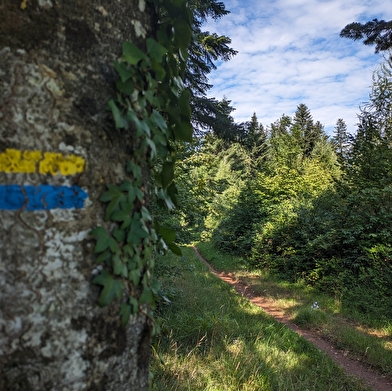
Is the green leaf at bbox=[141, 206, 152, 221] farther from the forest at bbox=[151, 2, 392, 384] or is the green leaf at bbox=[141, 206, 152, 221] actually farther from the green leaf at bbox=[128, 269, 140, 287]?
the forest at bbox=[151, 2, 392, 384]

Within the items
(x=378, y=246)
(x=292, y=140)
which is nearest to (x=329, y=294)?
(x=378, y=246)

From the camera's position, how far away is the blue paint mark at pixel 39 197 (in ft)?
2.82

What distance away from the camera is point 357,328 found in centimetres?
666

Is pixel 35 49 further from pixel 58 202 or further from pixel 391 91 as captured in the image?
pixel 391 91

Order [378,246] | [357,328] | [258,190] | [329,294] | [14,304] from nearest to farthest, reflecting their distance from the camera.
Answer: [14,304], [357,328], [378,246], [329,294], [258,190]

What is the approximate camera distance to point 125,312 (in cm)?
99

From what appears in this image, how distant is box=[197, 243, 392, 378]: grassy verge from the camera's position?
17.7ft

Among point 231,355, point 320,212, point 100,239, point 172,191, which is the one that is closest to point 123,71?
point 100,239

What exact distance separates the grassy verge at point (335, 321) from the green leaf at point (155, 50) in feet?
18.4

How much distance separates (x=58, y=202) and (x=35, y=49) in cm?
42

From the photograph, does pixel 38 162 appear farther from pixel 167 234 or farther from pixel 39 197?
pixel 167 234

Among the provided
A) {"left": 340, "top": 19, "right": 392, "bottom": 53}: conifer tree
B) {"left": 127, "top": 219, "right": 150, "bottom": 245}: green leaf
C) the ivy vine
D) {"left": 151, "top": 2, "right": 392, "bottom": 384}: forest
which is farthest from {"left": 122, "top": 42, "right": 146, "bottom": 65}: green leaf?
{"left": 340, "top": 19, "right": 392, "bottom": 53}: conifer tree

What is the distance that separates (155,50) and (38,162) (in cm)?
54

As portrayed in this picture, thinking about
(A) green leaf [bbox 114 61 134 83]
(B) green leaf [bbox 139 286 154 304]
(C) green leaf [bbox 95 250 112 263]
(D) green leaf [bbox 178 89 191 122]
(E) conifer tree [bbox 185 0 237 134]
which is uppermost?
(E) conifer tree [bbox 185 0 237 134]
